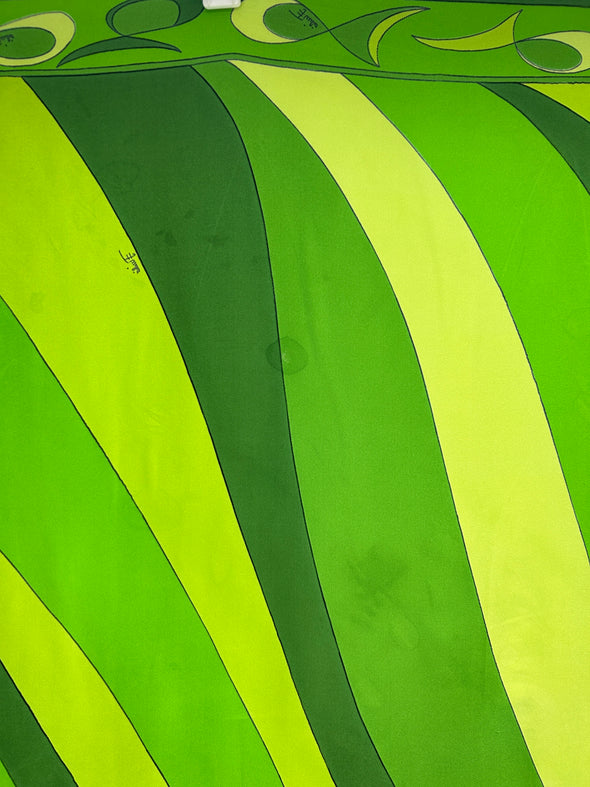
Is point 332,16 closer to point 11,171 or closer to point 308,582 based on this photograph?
point 11,171

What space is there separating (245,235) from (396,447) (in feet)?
1.82

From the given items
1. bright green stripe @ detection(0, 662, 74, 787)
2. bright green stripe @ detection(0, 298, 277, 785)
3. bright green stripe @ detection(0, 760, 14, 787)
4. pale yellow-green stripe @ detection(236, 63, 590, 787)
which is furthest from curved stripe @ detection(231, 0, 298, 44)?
bright green stripe @ detection(0, 760, 14, 787)

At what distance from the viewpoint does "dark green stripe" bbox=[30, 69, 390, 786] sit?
1378mm

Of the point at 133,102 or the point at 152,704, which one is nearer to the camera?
the point at 152,704

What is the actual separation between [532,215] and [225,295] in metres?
0.69

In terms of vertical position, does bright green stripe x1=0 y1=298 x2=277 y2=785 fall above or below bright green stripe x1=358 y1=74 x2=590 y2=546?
below

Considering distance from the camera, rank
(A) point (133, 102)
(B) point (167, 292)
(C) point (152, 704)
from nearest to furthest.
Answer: (C) point (152, 704)
(B) point (167, 292)
(A) point (133, 102)

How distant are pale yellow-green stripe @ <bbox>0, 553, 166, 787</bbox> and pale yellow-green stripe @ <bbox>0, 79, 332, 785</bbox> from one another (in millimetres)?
245

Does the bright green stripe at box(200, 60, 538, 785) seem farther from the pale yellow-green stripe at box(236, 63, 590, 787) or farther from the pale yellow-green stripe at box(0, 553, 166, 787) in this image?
the pale yellow-green stripe at box(0, 553, 166, 787)

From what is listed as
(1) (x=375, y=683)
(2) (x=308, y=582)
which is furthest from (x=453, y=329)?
(1) (x=375, y=683)

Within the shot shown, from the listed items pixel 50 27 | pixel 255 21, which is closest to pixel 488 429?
pixel 255 21

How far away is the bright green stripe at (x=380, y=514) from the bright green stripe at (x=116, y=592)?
10.8 inches

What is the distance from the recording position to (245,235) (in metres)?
1.49

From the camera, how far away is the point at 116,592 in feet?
4.52
